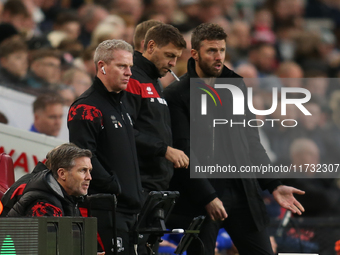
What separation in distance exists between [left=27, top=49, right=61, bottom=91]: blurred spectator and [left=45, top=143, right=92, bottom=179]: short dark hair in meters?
3.75

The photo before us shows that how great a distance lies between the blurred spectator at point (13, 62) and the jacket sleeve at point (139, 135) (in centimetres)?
303

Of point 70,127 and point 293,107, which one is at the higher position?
point 293,107

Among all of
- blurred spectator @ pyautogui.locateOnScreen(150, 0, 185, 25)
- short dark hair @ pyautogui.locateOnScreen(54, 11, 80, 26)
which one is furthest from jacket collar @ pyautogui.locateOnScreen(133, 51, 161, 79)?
blurred spectator @ pyautogui.locateOnScreen(150, 0, 185, 25)

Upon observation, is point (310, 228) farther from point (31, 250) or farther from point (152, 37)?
point (31, 250)

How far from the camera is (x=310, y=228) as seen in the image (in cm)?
699

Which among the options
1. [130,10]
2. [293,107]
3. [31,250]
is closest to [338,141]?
[293,107]

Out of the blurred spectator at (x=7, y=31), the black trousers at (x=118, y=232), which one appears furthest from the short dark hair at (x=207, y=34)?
the blurred spectator at (x=7, y=31)

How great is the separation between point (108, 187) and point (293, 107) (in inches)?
279

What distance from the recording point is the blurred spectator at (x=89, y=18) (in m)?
9.84

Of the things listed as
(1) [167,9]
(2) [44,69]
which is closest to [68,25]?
(2) [44,69]

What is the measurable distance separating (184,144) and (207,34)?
843 mm

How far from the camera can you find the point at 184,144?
200 inches

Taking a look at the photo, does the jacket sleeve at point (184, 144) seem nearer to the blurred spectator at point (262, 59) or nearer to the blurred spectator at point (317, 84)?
the blurred spectator at point (317, 84)

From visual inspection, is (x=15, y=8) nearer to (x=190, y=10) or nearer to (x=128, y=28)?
(x=128, y=28)
